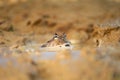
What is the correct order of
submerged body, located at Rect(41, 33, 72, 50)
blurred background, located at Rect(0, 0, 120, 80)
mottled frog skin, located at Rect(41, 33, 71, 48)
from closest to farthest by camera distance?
blurred background, located at Rect(0, 0, 120, 80) < submerged body, located at Rect(41, 33, 72, 50) < mottled frog skin, located at Rect(41, 33, 71, 48)

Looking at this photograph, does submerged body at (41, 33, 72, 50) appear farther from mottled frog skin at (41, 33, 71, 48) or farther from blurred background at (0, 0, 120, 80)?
blurred background at (0, 0, 120, 80)

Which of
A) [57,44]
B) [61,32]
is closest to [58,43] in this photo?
[57,44]

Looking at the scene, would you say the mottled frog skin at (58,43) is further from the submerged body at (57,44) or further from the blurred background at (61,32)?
the blurred background at (61,32)

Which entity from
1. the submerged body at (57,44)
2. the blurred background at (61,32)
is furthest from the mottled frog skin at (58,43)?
the blurred background at (61,32)

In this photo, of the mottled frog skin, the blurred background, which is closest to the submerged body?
the mottled frog skin

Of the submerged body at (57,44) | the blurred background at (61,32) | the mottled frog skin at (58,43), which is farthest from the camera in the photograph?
the mottled frog skin at (58,43)

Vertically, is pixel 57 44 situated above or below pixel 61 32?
below

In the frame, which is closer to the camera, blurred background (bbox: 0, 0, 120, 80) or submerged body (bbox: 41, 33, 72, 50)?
blurred background (bbox: 0, 0, 120, 80)

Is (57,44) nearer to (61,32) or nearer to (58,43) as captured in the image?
(58,43)

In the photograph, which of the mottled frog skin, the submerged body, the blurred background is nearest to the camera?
the blurred background
